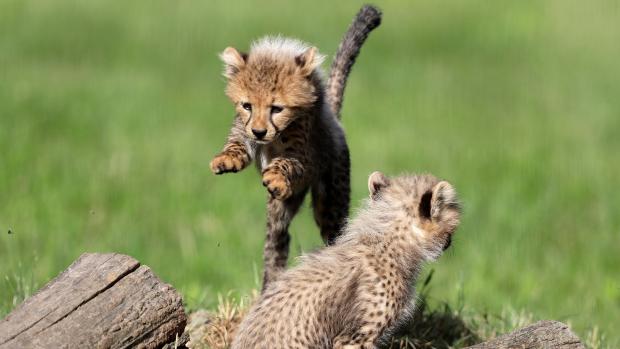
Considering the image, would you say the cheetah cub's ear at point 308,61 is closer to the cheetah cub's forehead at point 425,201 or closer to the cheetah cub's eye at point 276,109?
the cheetah cub's eye at point 276,109

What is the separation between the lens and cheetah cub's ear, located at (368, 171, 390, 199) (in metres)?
5.88

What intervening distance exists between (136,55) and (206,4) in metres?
2.81

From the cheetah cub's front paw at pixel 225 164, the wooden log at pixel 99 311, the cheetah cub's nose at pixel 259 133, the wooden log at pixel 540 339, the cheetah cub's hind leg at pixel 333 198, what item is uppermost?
the cheetah cub's nose at pixel 259 133

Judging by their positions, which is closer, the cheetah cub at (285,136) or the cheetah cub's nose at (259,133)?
the cheetah cub's nose at (259,133)

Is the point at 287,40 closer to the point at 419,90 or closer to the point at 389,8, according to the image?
the point at 419,90

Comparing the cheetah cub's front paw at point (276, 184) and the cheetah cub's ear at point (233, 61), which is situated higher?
the cheetah cub's ear at point (233, 61)

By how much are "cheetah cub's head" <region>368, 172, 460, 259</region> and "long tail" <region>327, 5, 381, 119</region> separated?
105cm

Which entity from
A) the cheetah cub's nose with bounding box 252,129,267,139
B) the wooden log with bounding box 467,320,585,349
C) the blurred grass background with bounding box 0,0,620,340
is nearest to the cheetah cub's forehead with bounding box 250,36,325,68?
the cheetah cub's nose with bounding box 252,129,267,139

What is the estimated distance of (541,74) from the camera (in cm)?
1712

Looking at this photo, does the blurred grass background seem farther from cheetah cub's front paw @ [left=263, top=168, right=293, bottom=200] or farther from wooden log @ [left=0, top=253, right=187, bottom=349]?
wooden log @ [left=0, top=253, right=187, bottom=349]

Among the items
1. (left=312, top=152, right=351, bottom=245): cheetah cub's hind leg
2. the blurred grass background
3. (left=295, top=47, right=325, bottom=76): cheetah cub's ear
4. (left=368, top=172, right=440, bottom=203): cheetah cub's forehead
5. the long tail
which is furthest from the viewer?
the blurred grass background

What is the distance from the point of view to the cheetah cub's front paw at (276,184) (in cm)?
550

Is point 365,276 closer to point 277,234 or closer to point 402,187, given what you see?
point 402,187

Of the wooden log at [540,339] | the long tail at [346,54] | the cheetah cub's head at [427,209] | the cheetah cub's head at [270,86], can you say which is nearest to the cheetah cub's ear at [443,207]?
the cheetah cub's head at [427,209]
